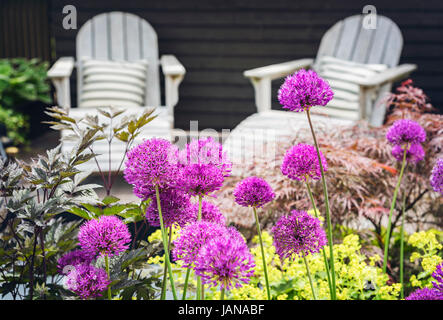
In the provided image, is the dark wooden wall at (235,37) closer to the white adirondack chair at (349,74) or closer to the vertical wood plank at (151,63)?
the vertical wood plank at (151,63)

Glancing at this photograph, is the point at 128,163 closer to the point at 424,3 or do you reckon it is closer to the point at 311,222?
the point at 311,222

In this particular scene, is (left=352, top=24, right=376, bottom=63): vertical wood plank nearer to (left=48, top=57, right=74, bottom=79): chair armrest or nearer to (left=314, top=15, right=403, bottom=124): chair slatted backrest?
(left=314, top=15, right=403, bottom=124): chair slatted backrest

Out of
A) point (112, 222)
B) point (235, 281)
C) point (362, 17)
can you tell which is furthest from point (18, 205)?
point (362, 17)

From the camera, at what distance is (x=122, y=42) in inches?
153

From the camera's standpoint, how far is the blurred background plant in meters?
3.97

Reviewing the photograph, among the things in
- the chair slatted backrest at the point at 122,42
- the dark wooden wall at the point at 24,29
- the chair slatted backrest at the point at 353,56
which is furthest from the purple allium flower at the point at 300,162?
the dark wooden wall at the point at 24,29

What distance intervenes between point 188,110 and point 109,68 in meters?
A: 0.95

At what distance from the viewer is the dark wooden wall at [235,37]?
4.16 metres

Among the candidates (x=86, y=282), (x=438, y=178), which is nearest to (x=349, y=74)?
(x=438, y=178)

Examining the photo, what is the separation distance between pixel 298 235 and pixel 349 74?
116 inches

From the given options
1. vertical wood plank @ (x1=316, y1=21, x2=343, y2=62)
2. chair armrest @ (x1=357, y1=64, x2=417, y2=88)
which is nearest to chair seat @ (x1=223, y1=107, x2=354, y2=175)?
chair armrest @ (x1=357, y1=64, x2=417, y2=88)

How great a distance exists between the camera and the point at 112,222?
561mm

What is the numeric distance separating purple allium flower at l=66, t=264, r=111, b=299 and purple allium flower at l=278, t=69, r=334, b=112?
0.31 meters

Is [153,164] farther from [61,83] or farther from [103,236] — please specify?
[61,83]
